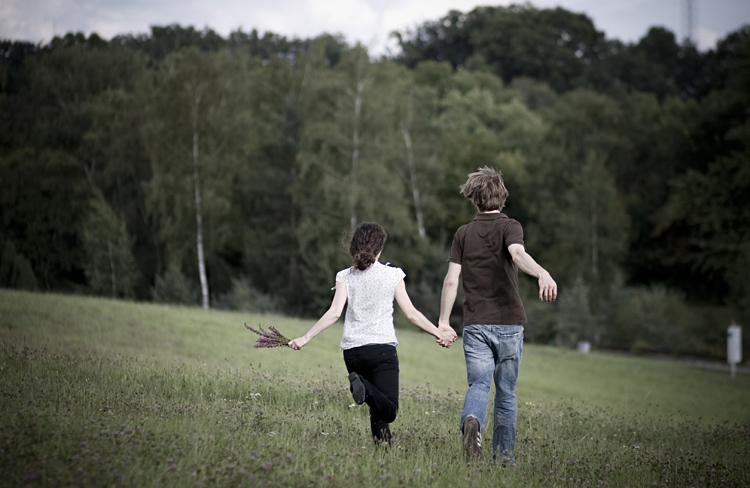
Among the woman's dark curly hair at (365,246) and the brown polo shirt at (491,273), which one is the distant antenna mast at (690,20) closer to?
the brown polo shirt at (491,273)

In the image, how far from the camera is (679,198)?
1797 inches

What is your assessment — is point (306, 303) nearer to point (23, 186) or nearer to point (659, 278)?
point (23, 186)

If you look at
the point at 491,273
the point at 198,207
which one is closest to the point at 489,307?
the point at 491,273

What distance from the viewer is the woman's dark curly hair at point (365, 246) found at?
5375 millimetres

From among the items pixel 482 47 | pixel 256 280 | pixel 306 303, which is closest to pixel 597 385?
pixel 306 303

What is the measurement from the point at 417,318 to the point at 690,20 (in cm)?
7976

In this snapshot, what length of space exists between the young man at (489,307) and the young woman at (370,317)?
0.48 metres

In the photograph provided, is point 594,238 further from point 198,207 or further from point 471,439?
point 471,439

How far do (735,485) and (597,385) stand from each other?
1661 cm

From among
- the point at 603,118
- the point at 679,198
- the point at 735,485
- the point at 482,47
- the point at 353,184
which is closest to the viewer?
the point at 735,485

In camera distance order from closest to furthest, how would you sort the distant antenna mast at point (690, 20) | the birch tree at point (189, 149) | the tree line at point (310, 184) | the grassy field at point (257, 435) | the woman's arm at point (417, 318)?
1. the grassy field at point (257, 435)
2. the woman's arm at point (417, 318)
3. the tree line at point (310, 184)
4. the birch tree at point (189, 149)
5. the distant antenna mast at point (690, 20)

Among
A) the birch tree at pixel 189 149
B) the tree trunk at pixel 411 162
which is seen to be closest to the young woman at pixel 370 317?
the birch tree at pixel 189 149

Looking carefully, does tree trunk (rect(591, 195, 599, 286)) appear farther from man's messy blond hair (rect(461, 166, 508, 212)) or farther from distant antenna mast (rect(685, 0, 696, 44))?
man's messy blond hair (rect(461, 166, 508, 212))

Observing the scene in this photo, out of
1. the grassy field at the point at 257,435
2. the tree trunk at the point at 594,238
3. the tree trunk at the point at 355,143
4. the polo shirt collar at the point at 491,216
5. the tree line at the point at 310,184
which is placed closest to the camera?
the grassy field at the point at 257,435
